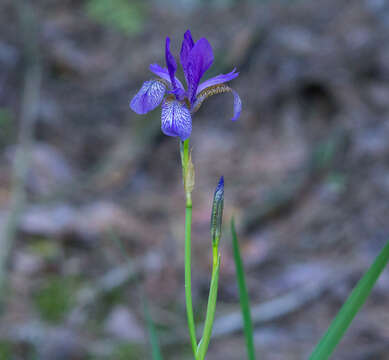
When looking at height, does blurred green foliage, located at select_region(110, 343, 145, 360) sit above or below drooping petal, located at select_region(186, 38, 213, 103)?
below

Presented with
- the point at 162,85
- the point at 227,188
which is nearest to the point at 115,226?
Answer: the point at 227,188

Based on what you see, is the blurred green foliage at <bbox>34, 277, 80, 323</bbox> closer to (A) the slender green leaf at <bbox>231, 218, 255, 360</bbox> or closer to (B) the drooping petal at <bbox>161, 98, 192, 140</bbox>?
(A) the slender green leaf at <bbox>231, 218, 255, 360</bbox>

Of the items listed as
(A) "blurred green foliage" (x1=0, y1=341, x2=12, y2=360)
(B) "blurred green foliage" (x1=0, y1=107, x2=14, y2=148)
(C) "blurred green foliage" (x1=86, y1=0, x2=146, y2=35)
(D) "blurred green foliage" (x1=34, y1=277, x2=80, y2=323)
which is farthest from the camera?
(C) "blurred green foliage" (x1=86, y1=0, x2=146, y2=35)

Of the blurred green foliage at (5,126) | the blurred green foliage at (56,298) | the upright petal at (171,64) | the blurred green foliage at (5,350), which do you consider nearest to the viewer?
the upright petal at (171,64)

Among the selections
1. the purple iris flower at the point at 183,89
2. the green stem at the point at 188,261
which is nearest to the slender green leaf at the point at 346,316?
the green stem at the point at 188,261

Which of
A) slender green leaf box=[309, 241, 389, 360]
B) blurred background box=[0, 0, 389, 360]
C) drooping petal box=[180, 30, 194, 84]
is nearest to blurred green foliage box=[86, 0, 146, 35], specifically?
blurred background box=[0, 0, 389, 360]

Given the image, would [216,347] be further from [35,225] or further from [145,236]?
[35,225]

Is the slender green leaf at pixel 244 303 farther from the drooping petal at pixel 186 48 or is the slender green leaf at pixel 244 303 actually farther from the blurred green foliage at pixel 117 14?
the blurred green foliage at pixel 117 14

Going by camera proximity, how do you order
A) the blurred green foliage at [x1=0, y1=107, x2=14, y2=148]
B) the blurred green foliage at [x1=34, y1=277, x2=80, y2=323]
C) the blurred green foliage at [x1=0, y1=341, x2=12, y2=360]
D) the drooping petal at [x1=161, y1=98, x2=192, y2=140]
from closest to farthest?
the drooping petal at [x1=161, y1=98, x2=192, y2=140] → the blurred green foliage at [x1=0, y1=341, x2=12, y2=360] → the blurred green foliage at [x1=34, y1=277, x2=80, y2=323] → the blurred green foliage at [x1=0, y1=107, x2=14, y2=148]
